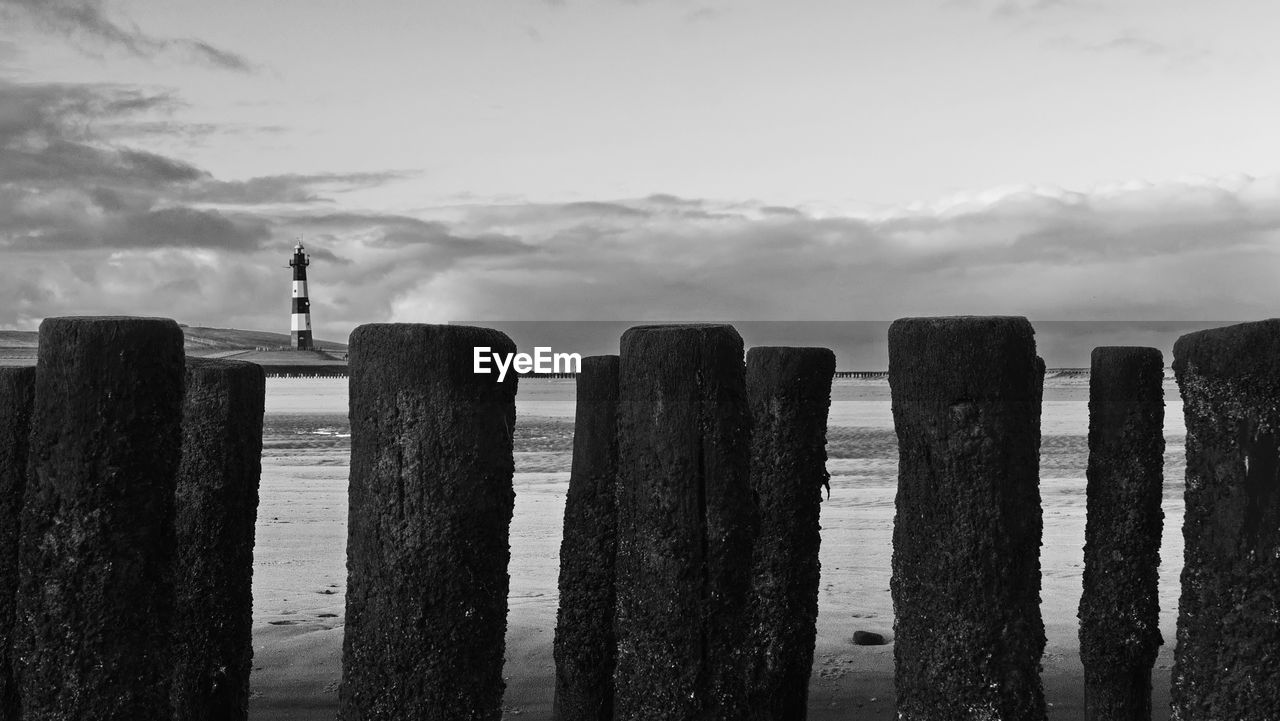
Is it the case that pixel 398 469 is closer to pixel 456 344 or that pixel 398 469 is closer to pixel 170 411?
pixel 456 344

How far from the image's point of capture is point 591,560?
6.44m

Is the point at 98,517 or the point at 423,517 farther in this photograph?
the point at 98,517

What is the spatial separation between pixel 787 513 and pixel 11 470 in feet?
12.2

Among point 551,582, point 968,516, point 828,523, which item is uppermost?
point 968,516

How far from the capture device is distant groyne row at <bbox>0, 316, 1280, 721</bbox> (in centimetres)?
423

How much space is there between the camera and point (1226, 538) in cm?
423

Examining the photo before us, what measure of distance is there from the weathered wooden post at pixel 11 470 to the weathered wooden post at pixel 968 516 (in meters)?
3.74

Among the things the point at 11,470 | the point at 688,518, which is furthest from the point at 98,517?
the point at 688,518

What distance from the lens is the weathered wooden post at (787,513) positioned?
631 centimetres

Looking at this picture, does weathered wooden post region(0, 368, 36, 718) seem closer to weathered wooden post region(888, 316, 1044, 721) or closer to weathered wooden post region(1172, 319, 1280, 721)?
weathered wooden post region(888, 316, 1044, 721)

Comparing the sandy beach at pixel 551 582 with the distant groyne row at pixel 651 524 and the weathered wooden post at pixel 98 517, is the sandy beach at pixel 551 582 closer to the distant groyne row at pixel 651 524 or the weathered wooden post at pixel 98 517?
the weathered wooden post at pixel 98 517

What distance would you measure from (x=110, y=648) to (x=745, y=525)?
243 cm

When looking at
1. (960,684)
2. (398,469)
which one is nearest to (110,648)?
(398,469)

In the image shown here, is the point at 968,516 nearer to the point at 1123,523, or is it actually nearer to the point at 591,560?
the point at 1123,523
